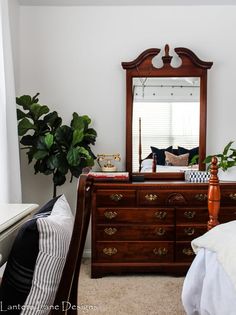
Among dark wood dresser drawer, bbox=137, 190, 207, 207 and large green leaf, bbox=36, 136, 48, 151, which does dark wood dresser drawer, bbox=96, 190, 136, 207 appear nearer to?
dark wood dresser drawer, bbox=137, 190, 207, 207

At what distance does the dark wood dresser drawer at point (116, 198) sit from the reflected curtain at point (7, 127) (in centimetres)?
72

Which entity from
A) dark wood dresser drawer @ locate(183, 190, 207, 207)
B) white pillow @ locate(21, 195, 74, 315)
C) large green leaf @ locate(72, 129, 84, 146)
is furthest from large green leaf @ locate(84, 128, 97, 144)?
white pillow @ locate(21, 195, 74, 315)

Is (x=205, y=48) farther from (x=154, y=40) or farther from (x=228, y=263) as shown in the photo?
(x=228, y=263)

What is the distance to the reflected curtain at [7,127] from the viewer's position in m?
2.49

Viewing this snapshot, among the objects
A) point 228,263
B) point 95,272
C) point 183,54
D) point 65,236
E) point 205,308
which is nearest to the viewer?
point 65,236

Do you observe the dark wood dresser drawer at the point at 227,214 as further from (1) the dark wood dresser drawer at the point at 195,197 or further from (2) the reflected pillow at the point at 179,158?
(2) the reflected pillow at the point at 179,158

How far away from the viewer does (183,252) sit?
2.84m

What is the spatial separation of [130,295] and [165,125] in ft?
5.56

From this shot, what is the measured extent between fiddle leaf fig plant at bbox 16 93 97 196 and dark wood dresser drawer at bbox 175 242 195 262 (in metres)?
1.12

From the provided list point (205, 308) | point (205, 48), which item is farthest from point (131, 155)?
point (205, 308)

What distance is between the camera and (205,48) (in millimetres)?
3316

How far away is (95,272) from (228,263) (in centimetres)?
162

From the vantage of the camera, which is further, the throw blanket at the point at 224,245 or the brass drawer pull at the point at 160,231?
the brass drawer pull at the point at 160,231

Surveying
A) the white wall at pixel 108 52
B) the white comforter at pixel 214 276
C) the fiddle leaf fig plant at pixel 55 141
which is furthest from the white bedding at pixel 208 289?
the white wall at pixel 108 52
